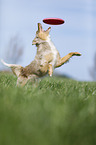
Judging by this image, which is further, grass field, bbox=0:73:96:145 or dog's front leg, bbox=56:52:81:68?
dog's front leg, bbox=56:52:81:68

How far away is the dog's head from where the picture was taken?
4.68m

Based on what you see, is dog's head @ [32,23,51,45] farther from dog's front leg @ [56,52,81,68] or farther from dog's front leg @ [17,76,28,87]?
dog's front leg @ [17,76,28,87]

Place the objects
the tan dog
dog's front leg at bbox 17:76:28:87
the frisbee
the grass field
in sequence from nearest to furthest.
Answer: the grass field → the tan dog → the frisbee → dog's front leg at bbox 17:76:28:87

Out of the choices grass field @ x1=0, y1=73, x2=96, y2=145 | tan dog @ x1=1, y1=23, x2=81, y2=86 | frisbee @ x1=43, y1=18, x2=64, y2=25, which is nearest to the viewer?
grass field @ x1=0, y1=73, x2=96, y2=145

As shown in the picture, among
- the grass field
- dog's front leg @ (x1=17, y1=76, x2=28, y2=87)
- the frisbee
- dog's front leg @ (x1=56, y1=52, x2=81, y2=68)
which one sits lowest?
dog's front leg @ (x1=17, y1=76, x2=28, y2=87)

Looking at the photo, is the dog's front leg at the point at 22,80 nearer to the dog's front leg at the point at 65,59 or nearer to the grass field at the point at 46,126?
the dog's front leg at the point at 65,59

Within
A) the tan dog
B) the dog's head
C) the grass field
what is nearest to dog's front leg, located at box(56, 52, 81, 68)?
the tan dog

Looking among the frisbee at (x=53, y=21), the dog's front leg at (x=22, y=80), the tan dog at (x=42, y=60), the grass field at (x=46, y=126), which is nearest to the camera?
the grass field at (x=46, y=126)

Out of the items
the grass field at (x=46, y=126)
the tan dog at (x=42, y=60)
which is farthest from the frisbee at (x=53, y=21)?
the grass field at (x=46, y=126)

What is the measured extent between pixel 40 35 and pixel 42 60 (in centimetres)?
57

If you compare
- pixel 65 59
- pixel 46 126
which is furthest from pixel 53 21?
pixel 46 126

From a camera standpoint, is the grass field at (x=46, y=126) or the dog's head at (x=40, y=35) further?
the dog's head at (x=40, y=35)

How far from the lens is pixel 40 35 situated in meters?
4.69

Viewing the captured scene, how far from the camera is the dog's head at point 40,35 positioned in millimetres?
4684
